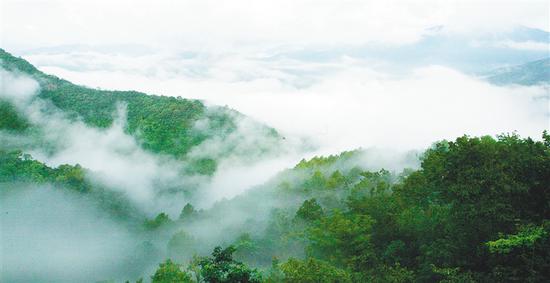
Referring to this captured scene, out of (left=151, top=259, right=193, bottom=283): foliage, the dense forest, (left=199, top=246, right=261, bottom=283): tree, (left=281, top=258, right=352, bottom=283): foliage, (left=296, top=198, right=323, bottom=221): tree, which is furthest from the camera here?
(left=296, top=198, right=323, bottom=221): tree

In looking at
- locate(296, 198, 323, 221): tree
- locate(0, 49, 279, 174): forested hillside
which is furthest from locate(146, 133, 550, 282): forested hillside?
locate(0, 49, 279, 174): forested hillside

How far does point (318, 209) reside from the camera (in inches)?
1678

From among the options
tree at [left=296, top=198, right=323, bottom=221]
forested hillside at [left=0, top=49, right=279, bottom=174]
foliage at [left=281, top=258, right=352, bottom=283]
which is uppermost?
forested hillside at [left=0, top=49, right=279, bottom=174]

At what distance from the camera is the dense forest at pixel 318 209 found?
15.9 metres

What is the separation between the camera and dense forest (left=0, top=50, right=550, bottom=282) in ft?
52.2

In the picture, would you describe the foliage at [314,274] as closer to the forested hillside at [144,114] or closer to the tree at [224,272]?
the tree at [224,272]

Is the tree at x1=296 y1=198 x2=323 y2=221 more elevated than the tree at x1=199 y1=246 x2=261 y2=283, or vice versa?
the tree at x1=296 y1=198 x2=323 y2=221

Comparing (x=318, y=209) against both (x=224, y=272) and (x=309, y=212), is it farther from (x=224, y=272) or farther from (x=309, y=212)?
(x=224, y=272)

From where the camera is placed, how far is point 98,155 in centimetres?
10650

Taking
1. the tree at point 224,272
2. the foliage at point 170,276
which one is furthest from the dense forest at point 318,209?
the foliage at point 170,276

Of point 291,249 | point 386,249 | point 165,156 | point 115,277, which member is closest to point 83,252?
point 115,277

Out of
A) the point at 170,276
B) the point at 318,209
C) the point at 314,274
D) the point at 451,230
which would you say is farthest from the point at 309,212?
the point at 314,274

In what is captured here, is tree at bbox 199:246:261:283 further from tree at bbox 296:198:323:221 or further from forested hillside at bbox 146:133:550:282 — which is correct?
tree at bbox 296:198:323:221

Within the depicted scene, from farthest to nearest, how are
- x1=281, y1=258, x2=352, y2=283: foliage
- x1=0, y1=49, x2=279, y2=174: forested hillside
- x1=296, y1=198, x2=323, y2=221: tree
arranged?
1. x1=0, y1=49, x2=279, y2=174: forested hillside
2. x1=296, y1=198, x2=323, y2=221: tree
3. x1=281, y1=258, x2=352, y2=283: foliage
